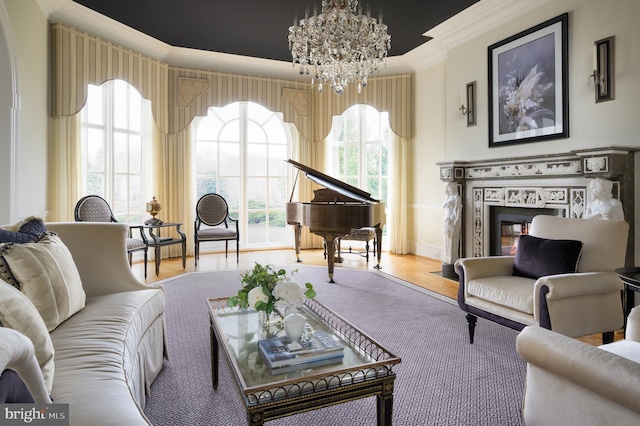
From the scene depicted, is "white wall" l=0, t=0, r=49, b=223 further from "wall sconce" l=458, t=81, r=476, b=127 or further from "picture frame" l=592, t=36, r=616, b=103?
"picture frame" l=592, t=36, r=616, b=103

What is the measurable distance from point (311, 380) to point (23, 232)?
1646 mm

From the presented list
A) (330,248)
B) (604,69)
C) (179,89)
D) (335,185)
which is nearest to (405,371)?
(330,248)

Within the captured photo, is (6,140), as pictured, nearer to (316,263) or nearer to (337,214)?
(337,214)

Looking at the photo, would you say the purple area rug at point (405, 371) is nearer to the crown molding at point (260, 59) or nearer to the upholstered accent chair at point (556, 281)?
the upholstered accent chair at point (556, 281)

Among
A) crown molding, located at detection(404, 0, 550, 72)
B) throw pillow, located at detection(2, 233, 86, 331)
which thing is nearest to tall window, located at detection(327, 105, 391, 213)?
crown molding, located at detection(404, 0, 550, 72)

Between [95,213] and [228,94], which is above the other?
[228,94]

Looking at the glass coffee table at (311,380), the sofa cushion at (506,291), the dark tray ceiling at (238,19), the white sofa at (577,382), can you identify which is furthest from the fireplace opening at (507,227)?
the glass coffee table at (311,380)

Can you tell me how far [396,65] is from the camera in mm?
6684

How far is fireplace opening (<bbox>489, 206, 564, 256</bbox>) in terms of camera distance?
15.2 feet

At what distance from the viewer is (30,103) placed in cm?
412

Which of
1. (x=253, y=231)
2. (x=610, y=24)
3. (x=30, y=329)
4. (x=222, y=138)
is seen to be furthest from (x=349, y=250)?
(x=30, y=329)

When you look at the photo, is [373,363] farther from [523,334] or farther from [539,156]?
[539,156]

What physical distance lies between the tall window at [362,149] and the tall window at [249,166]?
0.95 metres

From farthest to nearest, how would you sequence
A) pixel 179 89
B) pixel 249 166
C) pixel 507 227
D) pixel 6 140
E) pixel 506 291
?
pixel 249 166, pixel 179 89, pixel 507 227, pixel 6 140, pixel 506 291
